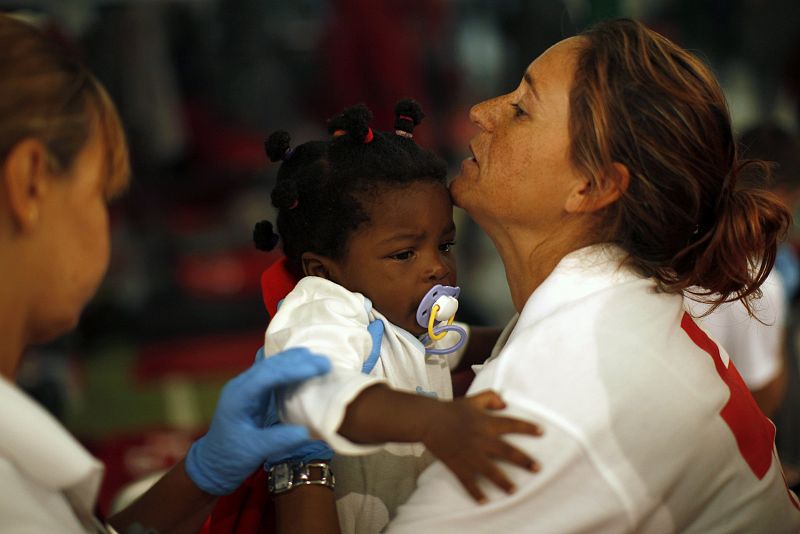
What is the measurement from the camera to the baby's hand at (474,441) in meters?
1.48

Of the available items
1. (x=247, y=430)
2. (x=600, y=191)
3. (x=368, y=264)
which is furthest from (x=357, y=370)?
(x=600, y=191)

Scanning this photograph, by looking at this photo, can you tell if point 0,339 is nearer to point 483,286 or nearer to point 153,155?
point 153,155

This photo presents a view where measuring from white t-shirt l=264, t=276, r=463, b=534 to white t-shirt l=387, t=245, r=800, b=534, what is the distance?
9.7 inches

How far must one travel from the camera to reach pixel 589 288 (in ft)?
5.64

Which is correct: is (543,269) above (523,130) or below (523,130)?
below

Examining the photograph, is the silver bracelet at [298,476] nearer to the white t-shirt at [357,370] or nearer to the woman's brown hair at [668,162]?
the white t-shirt at [357,370]

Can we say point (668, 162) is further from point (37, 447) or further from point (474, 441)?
point (37, 447)

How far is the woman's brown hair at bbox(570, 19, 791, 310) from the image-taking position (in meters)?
1.75

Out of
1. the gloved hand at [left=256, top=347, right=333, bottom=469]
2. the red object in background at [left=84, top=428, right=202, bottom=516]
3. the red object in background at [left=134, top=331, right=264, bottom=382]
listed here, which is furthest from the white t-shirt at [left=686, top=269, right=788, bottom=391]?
the red object in background at [left=134, top=331, right=264, bottom=382]

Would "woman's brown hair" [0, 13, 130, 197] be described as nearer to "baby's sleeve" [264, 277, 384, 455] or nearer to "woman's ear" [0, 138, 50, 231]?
"woman's ear" [0, 138, 50, 231]

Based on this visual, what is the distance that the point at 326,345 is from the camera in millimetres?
1687

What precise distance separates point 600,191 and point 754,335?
1.56 meters

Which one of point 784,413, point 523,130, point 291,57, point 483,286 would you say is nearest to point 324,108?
point 291,57

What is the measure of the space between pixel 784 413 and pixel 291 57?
340 centimetres
